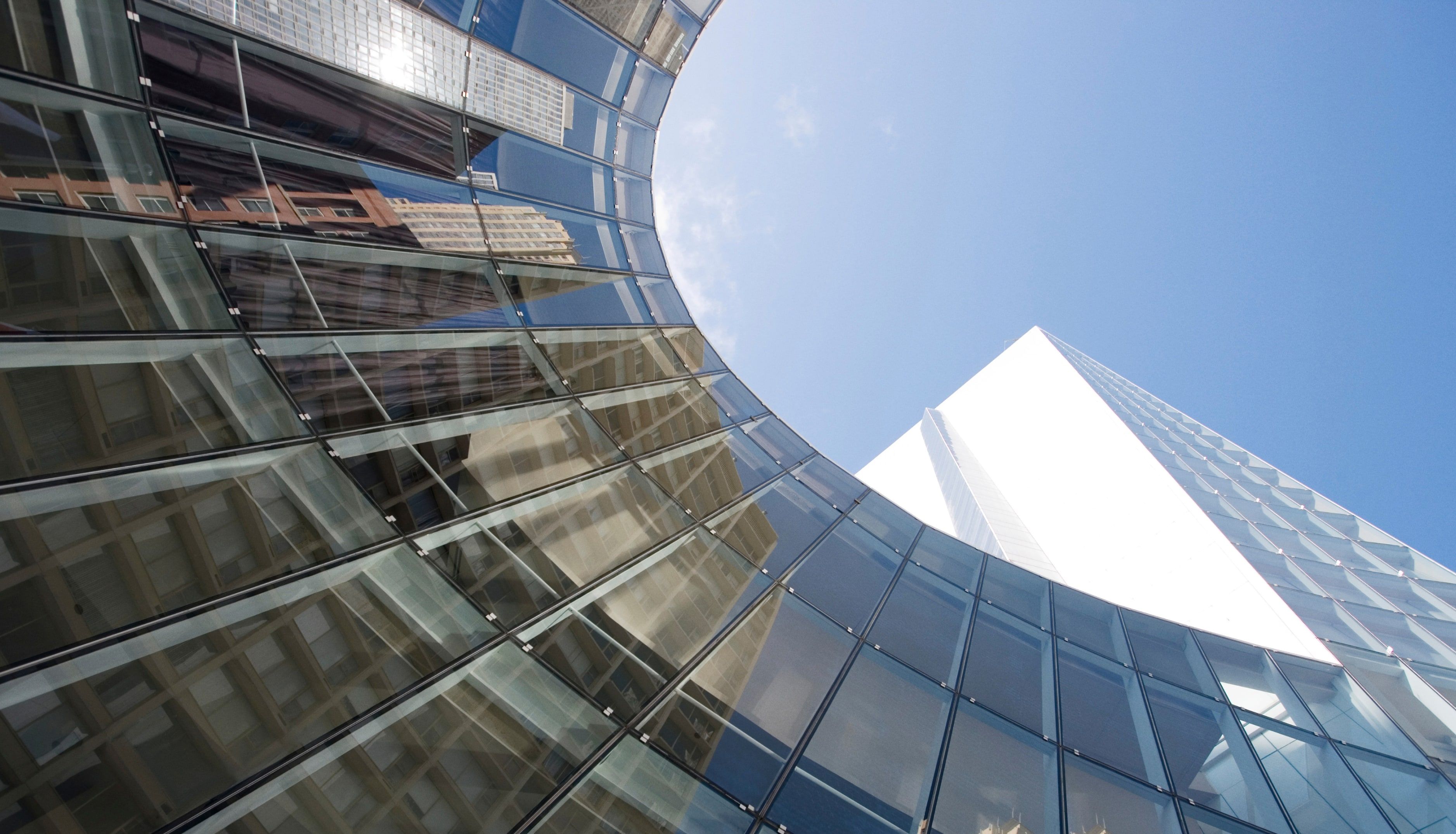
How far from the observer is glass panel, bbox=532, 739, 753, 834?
6371mm

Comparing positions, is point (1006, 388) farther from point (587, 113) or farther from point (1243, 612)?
point (587, 113)

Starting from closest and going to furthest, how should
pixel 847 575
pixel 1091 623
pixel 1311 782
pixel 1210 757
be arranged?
1. pixel 1311 782
2. pixel 1210 757
3. pixel 847 575
4. pixel 1091 623

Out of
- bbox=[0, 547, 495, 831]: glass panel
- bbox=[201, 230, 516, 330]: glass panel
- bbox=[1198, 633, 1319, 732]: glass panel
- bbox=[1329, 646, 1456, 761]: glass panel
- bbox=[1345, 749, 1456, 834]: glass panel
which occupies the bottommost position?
bbox=[0, 547, 495, 831]: glass panel

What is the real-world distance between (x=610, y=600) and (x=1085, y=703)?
875 cm

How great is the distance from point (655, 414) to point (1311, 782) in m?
12.7

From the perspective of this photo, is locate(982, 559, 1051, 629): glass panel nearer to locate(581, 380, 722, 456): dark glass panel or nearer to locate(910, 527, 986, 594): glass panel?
locate(910, 527, 986, 594): glass panel

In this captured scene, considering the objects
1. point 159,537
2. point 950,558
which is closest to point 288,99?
point 159,537

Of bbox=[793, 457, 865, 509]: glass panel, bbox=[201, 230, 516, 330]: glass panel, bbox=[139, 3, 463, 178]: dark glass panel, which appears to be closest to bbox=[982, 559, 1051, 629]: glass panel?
bbox=[793, 457, 865, 509]: glass panel

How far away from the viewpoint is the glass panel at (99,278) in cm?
552

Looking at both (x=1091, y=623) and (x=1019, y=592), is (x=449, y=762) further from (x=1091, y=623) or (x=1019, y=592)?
(x=1091, y=623)

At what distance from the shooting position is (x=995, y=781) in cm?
941

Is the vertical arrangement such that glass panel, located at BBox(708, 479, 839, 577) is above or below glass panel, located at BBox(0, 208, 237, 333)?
above

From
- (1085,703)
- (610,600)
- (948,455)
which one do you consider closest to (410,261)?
(610,600)

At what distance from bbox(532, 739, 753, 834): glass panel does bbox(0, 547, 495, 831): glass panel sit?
185cm
